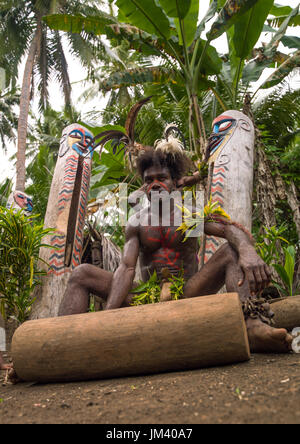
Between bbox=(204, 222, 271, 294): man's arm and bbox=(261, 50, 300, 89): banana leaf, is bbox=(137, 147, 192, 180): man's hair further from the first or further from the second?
bbox=(261, 50, 300, 89): banana leaf

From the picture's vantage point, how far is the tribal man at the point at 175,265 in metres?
2.01

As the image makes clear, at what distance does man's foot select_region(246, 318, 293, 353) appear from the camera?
187 cm

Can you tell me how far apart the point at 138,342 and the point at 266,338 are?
0.68m

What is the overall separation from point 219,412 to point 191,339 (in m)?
0.60

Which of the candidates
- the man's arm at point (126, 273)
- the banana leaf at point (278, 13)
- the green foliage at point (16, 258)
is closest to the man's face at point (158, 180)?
the man's arm at point (126, 273)

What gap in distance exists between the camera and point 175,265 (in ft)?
8.38

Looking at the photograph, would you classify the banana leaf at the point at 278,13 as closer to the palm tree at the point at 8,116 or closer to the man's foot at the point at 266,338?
the man's foot at the point at 266,338

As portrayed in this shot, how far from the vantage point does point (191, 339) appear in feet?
5.71

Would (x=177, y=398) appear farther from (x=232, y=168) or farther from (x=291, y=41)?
(x=291, y=41)

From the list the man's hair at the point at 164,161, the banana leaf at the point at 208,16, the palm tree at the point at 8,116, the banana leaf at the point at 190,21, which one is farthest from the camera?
the palm tree at the point at 8,116

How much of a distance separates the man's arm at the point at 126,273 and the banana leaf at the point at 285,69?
5290mm

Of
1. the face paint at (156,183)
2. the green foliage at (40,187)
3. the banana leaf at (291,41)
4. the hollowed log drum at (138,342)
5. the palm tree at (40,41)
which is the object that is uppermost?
the palm tree at (40,41)

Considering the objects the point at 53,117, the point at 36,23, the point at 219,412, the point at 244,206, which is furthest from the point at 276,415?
the point at 53,117
